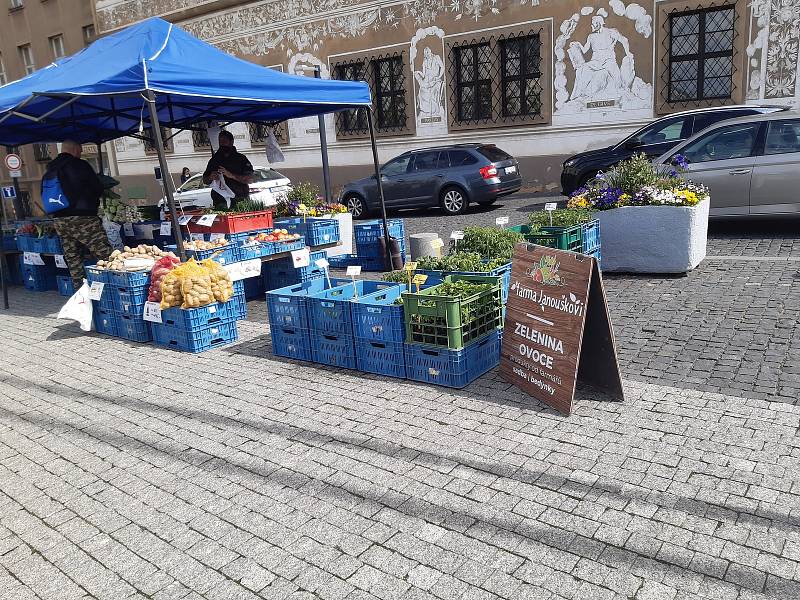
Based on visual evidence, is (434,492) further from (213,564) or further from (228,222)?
(228,222)

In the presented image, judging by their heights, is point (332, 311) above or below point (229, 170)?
below

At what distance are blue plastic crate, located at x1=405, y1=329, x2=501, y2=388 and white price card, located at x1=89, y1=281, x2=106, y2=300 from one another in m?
4.23

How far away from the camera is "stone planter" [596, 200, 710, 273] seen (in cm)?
832

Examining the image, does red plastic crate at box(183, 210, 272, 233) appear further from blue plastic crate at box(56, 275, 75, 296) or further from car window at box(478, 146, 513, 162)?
car window at box(478, 146, 513, 162)

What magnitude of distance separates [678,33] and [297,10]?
11539 mm

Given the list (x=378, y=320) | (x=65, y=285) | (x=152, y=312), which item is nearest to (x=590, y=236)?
(x=378, y=320)

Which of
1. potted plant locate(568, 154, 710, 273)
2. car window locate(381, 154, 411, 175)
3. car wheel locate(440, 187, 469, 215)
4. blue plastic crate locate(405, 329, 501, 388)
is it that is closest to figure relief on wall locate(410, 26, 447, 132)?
car window locate(381, 154, 411, 175)

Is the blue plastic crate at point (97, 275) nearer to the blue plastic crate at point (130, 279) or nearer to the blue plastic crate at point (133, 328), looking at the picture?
the blue plastic crate at point (130, 279)

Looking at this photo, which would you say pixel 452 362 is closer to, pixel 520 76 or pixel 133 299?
pixel 133 299

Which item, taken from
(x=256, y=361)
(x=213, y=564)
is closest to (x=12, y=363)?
(x=256, y=361)

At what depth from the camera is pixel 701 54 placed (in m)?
15.3

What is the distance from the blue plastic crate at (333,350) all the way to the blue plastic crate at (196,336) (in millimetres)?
1393

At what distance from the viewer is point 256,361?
658 centimetres

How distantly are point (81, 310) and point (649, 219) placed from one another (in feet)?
23.0
